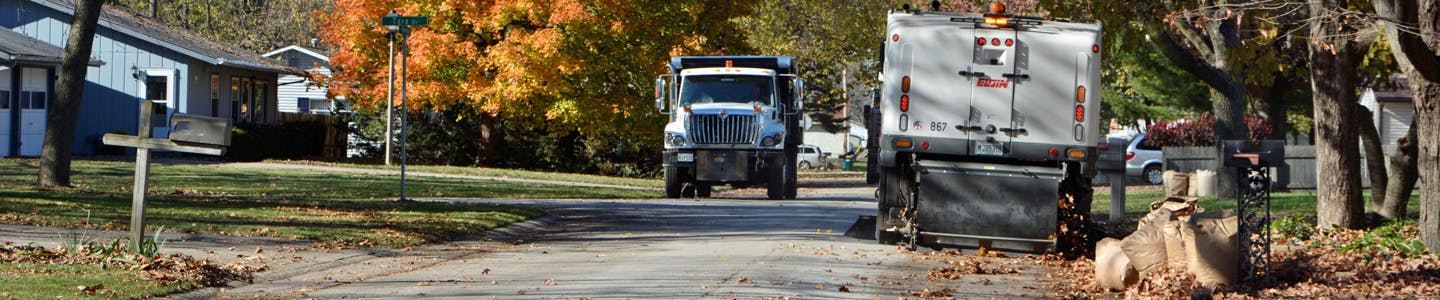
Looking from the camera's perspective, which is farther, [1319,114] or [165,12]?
[165,12]

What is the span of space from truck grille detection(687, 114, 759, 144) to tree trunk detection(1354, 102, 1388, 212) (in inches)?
386

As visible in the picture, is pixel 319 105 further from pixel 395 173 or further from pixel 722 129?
pixel 722 129

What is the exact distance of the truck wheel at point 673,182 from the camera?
84.5 feet

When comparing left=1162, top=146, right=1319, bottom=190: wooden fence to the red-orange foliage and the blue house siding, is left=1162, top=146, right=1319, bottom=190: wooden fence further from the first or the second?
the blue house siding

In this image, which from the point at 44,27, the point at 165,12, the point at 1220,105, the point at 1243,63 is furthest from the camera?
the point at 165,12

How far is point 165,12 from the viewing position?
56.9 metres

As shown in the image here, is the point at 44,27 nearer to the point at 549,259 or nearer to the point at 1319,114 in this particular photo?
the point at 549,259

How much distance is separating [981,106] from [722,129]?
35.2 feet

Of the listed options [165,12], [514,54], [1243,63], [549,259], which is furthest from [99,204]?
[165,12]

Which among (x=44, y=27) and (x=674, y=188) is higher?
(x=44, y=27)

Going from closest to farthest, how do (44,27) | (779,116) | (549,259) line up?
(549,259), (779,116), (44,27)

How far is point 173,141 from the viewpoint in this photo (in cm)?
1199

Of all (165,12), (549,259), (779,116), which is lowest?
(549,259)

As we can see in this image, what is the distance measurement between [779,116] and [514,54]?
9.47m
